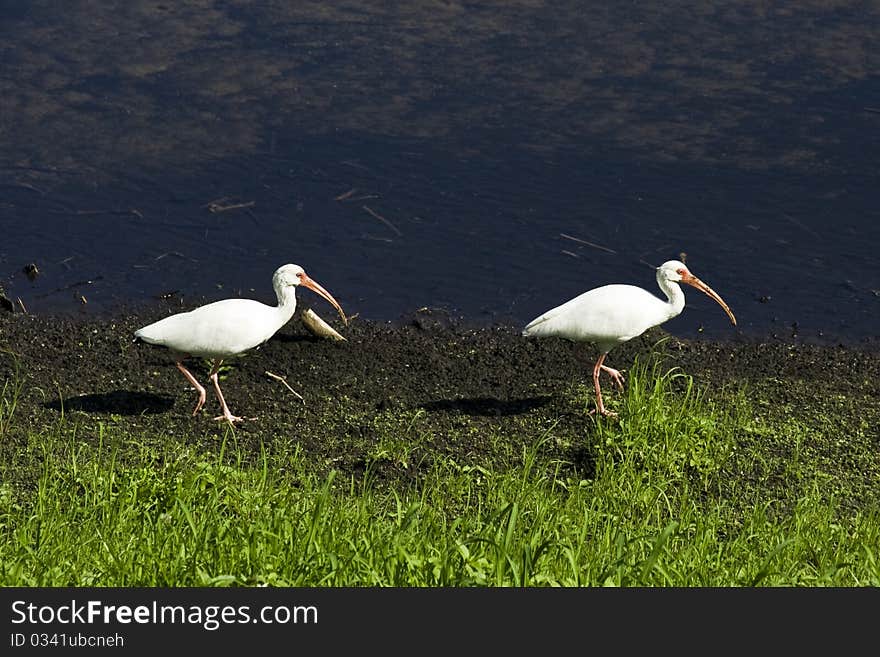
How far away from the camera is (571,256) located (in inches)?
403

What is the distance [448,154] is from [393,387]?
375 cm

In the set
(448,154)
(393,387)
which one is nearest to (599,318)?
(393,387)

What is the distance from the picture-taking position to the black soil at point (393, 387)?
763cm

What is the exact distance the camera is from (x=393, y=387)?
830 cm

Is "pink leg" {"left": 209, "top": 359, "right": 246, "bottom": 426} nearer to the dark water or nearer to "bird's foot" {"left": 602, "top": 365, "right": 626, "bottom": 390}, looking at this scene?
the dark water

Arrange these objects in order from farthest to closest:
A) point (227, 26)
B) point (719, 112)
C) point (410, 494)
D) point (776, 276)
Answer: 1. point (227, 26)
2. point (719, 112)
3. point (776, 276)
4. point (410, 494)

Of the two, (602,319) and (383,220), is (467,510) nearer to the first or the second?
(602,319)

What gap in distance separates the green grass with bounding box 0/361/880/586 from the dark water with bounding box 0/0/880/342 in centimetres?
183

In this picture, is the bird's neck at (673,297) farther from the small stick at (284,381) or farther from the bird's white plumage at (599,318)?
the small stick at (284,381)

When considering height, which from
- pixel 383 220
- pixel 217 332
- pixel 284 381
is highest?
pixel 217 332

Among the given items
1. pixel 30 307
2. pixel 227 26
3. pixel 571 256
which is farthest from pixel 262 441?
pixel 227 26

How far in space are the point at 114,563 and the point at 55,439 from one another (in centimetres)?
225

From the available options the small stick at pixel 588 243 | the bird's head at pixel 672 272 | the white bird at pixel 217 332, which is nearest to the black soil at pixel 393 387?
the white bird at pixel 217 332

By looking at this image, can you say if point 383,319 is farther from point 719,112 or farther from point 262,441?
point 719,112
